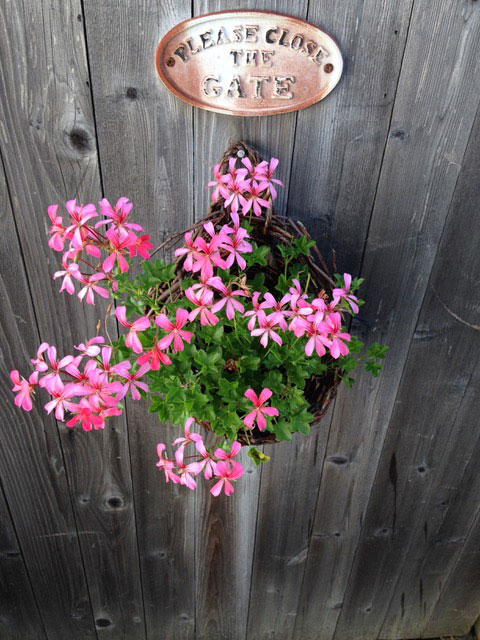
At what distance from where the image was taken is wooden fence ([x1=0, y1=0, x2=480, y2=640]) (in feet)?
2.87

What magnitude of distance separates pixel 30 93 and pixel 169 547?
1.16 metres

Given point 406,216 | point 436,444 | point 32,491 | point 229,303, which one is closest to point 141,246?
point 229,303

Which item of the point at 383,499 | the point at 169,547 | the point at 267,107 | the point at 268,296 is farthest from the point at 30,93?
the point at 383,499

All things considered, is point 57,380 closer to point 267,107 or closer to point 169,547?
point 267,107

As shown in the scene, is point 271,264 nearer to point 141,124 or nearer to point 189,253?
point 189,253

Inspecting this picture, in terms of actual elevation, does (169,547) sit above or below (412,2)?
below

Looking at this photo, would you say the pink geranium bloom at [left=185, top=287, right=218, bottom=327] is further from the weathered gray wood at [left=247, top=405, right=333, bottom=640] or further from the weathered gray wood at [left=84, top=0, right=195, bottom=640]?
the weathered gray wood at [left=247, top=405, right=333, bottom=640]

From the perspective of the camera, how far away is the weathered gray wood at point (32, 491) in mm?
1063

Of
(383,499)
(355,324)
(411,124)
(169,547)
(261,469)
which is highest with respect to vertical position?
(411,124)

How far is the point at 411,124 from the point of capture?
0.94 metres

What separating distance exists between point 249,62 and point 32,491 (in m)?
1.10

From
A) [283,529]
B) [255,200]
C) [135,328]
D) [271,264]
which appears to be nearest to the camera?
[135,328]

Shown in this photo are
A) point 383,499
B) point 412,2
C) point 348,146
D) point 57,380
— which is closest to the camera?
point 57,380

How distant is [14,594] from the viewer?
5.02 feet
